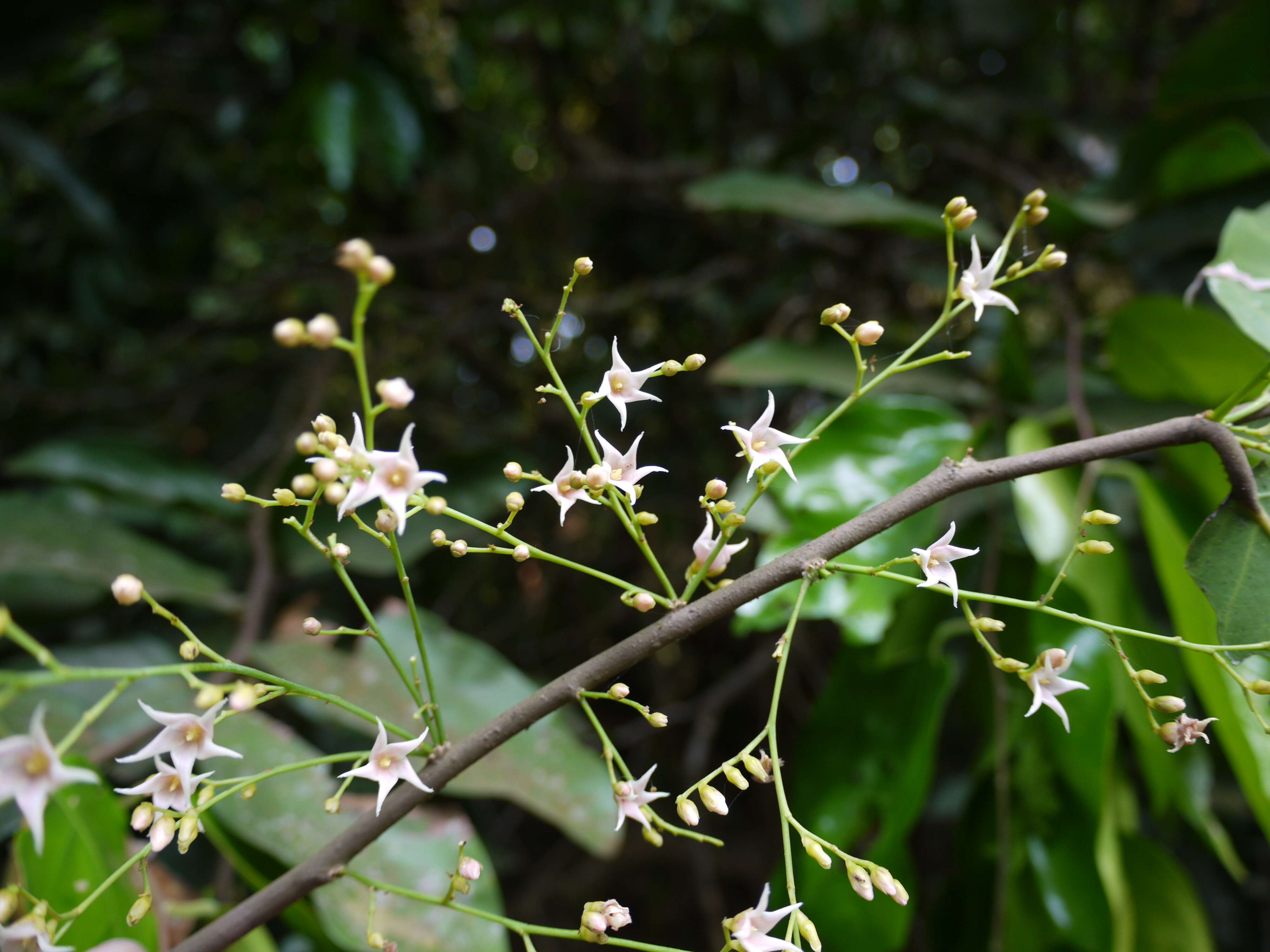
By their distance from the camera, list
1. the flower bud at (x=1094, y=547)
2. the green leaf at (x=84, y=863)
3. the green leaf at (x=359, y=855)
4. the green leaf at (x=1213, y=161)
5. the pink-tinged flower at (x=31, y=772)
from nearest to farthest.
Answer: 1. the pink-tinged flower at (x=31, y=772)
2. the flower bud at (x=1094, y=547)
3. the green leaf at (x=84, y=863)
4. the green leaf at (x=359, y=855)
5. the green leaf at (x=1213, y=161)

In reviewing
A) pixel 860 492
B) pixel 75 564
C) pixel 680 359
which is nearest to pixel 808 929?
pixel 860 492

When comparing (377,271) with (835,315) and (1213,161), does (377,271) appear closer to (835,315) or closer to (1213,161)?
(835,315)

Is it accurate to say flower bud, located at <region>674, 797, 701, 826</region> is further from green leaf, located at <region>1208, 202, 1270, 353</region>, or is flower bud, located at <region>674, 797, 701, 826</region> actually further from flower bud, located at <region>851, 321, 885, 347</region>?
green leaf, located at <region>1208, 202, 1270, 353</region>

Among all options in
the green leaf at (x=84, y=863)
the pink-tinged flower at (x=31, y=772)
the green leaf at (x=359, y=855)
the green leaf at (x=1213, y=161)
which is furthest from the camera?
the green leaf at (x=1213, y=161)

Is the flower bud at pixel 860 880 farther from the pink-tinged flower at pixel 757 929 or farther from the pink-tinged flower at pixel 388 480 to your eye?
the pink-tinged flower at pixel 388 480

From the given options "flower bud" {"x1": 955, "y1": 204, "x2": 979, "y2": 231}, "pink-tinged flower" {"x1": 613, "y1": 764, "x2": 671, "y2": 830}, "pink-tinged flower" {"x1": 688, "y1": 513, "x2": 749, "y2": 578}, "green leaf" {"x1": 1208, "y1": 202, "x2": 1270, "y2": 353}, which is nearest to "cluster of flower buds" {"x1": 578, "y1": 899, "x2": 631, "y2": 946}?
"pink-tinged flower" {"x1": 613, "y1": 764, "x2": 671, "y2": 830}

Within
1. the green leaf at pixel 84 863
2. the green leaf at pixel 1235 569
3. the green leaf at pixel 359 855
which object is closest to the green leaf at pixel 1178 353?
the green leaf at pixel 1235 569
